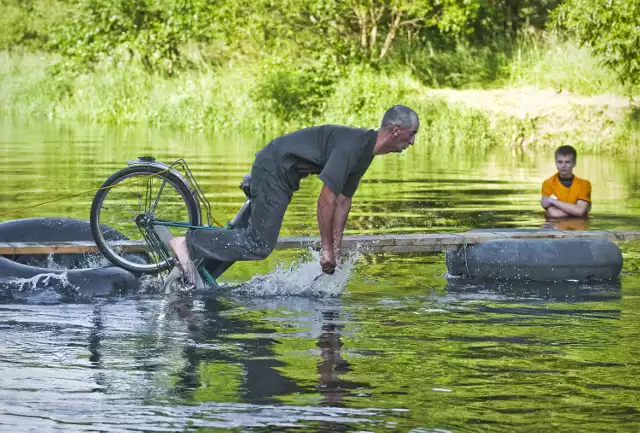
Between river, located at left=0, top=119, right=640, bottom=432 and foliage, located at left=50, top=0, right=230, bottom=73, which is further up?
foliage, located at left=50, top=0, right=230, bottom=73

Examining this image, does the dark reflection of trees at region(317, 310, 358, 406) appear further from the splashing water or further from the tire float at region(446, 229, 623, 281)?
the tire float at region(446, 229, 623, 281)

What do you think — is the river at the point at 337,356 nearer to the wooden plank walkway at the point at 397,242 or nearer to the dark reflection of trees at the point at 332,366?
the dark reflection of trees at the point at 332,366

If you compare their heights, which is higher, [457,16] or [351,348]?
[457,16]

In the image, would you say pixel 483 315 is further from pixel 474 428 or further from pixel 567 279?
pixel 474 428

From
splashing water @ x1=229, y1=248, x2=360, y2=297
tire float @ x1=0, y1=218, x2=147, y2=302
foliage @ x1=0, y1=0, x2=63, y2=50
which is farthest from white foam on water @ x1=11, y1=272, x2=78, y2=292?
foliage @ x1=0, y1=0, x2=63, y2=50

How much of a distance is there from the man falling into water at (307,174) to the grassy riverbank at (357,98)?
21.5 meters

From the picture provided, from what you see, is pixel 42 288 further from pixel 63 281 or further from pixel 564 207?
pixel 564 207

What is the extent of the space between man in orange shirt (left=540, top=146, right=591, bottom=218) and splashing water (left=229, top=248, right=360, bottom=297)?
420 centimetres

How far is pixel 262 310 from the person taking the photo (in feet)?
34.7

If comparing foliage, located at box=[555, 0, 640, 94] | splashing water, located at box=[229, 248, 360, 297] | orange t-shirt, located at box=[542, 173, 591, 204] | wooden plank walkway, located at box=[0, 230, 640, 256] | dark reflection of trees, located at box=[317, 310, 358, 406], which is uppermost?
foliage, located at box=[555, 0, 640, 94]

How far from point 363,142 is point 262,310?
60.6 inches

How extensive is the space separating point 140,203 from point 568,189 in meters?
5.77

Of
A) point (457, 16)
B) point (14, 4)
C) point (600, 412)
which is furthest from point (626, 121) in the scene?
point (14, 4)

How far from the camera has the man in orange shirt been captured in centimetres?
1502
